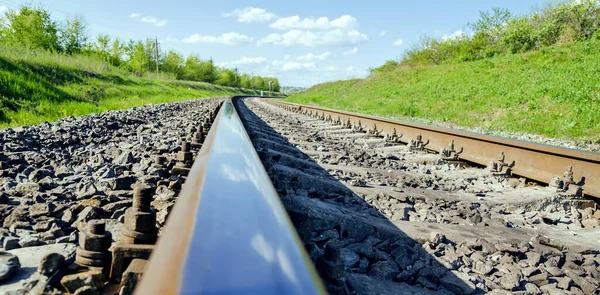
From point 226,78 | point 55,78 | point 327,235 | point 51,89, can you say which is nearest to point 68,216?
point 327,235

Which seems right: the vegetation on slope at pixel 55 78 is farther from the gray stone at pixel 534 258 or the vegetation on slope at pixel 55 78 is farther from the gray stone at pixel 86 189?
the gray stone at pixel 534 258

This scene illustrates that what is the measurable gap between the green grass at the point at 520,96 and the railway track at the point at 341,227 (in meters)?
4.48

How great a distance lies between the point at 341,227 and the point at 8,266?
143 centimetres

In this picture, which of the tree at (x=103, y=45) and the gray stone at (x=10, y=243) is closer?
the gray stone at (x=10, y=243)

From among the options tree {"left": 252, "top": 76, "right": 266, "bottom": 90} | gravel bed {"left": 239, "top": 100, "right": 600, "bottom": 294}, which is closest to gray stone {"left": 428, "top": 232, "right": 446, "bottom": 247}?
gravel bed {"left": 239, "top": 100, "right": 600, "bottom": 294}

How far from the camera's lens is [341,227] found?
7.25 feet

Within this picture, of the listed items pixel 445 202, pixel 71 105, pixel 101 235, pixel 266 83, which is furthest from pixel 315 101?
pixel 266 83

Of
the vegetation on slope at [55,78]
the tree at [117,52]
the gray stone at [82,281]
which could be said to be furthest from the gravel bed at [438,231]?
the tree at [117,52]

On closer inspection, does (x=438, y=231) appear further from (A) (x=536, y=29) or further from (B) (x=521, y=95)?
(A) (x=536, y=29)

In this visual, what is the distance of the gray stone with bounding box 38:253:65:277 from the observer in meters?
1.19

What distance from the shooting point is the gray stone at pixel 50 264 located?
1186 millimetres

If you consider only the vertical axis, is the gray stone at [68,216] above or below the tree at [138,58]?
below

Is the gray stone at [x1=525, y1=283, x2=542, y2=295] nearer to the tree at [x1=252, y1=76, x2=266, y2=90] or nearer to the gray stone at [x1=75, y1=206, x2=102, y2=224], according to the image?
the gray stone at [x1=75, y1=206, x2=102, y2=224]

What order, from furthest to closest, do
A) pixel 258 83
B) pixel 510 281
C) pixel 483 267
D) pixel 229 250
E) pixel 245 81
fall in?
pixel 258 83
pixel 245 81
pixel 483 267
pixel 510 281
pixel 229 250
